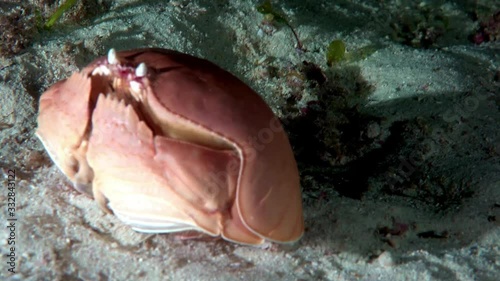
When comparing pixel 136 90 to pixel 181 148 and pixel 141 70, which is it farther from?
pixel 181 148

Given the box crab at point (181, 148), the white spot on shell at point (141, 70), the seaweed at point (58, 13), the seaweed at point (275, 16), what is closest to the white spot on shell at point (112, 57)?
the box crab at point (181, 148)

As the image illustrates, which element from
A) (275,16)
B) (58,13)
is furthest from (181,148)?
(275,16)

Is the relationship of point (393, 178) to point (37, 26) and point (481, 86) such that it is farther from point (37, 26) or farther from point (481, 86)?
point (37, 26)

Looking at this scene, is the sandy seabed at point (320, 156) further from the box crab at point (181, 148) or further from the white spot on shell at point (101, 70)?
the white spot on shell at point (101, 70)

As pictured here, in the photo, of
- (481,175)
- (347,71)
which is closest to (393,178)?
(481,175)

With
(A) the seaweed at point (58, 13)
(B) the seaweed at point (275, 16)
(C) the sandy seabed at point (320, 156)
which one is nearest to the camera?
(C) the sandy seabed at point (320, 156)
